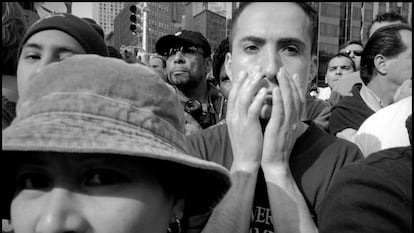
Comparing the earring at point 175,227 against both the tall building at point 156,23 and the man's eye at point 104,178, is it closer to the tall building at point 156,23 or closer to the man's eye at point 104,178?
the man's eye at point 104,178

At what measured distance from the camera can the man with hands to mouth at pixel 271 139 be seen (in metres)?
1.35

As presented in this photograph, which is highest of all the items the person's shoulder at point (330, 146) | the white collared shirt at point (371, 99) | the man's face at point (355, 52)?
the man's face at point (355, 52)

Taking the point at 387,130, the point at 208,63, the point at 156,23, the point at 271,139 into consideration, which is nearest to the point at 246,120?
the point at 271,139

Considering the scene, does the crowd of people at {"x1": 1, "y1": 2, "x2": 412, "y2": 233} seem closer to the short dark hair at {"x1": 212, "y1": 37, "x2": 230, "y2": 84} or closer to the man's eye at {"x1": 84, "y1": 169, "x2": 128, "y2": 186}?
the man's eye at {"x1": 84, "y1": 169, "x2": 128, "y2": 186}

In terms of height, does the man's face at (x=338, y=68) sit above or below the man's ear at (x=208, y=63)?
above

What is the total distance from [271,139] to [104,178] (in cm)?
74

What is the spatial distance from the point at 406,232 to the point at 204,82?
8.56 feet

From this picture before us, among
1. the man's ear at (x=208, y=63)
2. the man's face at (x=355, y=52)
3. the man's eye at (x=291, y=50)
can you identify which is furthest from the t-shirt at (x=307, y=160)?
the man's face at (x=355, y=52)

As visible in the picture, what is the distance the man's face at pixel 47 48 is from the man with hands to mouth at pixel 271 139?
2.22 ft

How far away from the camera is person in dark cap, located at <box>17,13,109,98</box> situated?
5.70ft

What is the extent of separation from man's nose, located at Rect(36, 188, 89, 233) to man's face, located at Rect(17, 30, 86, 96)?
3.31 feet

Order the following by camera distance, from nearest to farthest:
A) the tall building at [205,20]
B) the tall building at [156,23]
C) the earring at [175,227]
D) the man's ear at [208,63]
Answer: the earring at [175,227] → the man's ear at [208,63] → the tall building at [156,23] → the tall building at [205,20]

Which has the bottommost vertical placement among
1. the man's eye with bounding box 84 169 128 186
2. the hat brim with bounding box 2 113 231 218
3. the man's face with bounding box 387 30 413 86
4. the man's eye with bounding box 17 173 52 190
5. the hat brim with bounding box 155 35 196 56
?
the man's eye with bounding box 17 173 52 190

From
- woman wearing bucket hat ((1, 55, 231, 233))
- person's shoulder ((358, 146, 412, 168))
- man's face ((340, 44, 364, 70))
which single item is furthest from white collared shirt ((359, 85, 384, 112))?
man's face ((340, 44, 364, 70))
